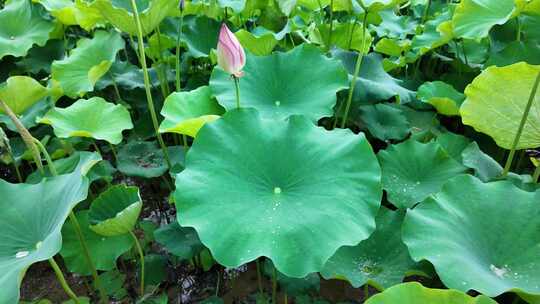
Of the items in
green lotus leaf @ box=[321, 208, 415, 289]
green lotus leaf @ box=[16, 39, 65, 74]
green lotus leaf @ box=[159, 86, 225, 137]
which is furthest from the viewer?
green lotus leaf @ box=[16, 39, 65, 74]

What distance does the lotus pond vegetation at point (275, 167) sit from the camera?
1.01 metres

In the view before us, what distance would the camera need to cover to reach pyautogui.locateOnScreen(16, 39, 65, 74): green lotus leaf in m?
2.21

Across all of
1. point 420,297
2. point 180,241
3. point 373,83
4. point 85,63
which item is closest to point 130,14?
point 85,63

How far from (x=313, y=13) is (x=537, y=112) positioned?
→ 1405mm

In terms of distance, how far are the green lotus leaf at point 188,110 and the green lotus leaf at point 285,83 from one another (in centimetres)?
5

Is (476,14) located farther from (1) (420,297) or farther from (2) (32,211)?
(2) (32,211)

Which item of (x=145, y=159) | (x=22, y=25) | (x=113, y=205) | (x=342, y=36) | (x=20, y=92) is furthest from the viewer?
(x=22, y=25)

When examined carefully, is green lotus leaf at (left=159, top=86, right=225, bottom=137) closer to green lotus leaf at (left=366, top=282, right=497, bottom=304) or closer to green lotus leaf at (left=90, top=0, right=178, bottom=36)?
green lotus leaf at (left=90, top=0, right=178, bottom=36)

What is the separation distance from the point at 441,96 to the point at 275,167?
2.89 ft

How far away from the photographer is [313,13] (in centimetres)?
239

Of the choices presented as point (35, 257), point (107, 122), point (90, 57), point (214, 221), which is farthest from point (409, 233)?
point (90, 57)

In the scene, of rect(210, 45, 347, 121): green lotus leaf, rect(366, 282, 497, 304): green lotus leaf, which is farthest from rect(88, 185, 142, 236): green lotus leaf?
rect(366, 282, 497, 304): green lotus leaf

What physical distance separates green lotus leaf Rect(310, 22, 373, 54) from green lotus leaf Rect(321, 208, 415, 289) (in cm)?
96

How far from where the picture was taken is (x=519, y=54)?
1.74m
